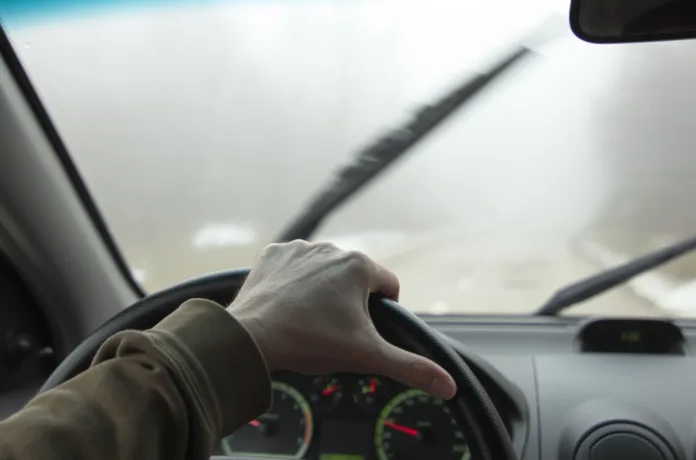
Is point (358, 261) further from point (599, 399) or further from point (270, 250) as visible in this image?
point (599, 399)

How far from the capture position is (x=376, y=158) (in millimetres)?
2463

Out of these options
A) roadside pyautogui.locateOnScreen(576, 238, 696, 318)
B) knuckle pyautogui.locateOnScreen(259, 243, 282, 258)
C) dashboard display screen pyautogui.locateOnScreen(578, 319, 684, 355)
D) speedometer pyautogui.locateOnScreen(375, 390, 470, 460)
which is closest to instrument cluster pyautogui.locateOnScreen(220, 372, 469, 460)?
speedometer pyautogui.locateOnScreen(375, 390, 470, 460)

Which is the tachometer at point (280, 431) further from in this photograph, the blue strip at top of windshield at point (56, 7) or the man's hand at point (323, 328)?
the blue strip at top of windshield at point (56, 7)

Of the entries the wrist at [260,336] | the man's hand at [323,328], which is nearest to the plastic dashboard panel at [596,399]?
the man's hand at [323,328]

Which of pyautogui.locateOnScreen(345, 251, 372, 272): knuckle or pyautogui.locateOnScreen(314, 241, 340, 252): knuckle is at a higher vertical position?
pyautogui.locateOnScreen(314, 241, 340, 252): knuckle

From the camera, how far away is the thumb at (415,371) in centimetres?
126

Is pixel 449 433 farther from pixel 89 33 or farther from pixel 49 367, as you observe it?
pixel 89 33

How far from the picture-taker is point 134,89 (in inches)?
112

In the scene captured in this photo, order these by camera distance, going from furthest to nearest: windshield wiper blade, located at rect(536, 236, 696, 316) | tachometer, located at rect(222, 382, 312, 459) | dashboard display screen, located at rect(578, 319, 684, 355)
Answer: windshield wiper blade, located at rect(536, 236, 696, 316) < dashboard display screen, located at rect(578, 319, 684, 355) < tachometer, located at rect(222, 382, 312, 459)

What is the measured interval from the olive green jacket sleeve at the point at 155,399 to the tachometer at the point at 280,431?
2.98 feet

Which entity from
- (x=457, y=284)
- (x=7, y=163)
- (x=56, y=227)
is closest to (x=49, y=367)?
(x=56, y=227)

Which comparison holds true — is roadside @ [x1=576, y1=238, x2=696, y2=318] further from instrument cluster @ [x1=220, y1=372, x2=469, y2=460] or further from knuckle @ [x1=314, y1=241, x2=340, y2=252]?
knuckle @ [x1=314, y1=241, x2=340, y2=252]

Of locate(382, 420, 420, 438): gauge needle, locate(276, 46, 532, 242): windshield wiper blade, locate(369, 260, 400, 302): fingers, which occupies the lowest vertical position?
locate(382, 420, 420, 438): gauge needle

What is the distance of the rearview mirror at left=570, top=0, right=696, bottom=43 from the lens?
155cm
